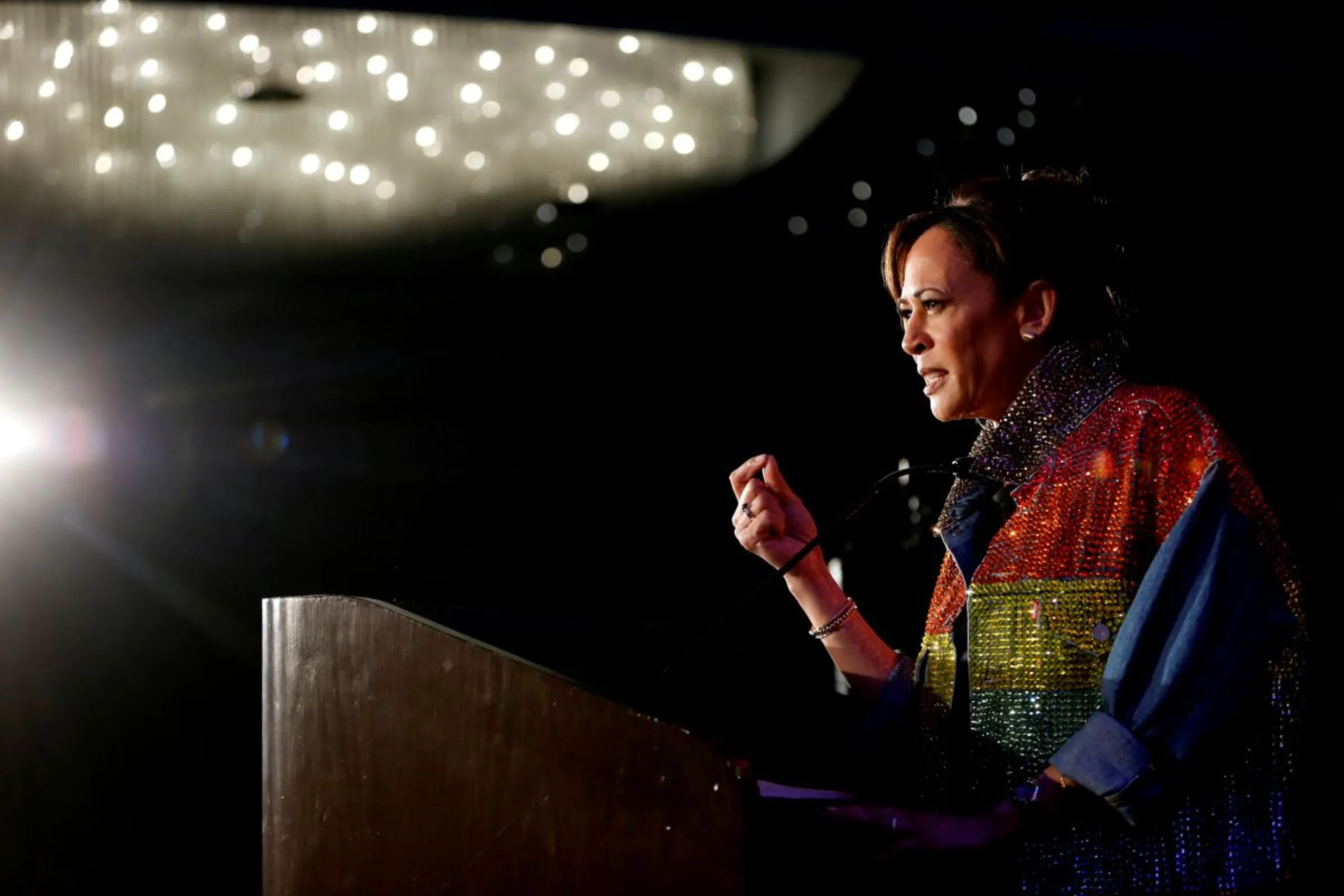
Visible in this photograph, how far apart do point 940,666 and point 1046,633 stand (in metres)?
0.21

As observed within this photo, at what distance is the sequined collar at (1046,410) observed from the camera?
4.08 ft

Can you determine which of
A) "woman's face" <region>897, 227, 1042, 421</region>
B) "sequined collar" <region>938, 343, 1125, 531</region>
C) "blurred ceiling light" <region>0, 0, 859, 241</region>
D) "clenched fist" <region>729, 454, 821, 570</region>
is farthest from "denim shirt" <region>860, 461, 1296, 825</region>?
"blurred ceiling light" <region>0, 0, 859, 241</region>

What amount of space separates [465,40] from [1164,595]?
78.2 inches

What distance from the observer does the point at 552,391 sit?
2.62m

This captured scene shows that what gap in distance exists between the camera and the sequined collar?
124 cm

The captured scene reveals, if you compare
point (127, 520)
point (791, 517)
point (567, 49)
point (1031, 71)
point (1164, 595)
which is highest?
point (567, 49)

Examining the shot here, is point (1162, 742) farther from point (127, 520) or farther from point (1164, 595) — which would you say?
point (127, 520)

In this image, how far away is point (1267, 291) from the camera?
77.5 inches

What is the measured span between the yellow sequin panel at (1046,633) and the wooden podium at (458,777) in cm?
49

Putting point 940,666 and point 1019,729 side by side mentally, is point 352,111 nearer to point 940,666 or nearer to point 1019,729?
point 940,666

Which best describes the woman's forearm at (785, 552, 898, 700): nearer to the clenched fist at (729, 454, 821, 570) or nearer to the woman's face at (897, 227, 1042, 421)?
the clenched fist at (729, 454, 821, 570)

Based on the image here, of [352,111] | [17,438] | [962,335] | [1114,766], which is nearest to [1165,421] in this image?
[962,335]

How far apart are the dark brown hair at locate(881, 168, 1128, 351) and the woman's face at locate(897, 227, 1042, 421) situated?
0.02 meters

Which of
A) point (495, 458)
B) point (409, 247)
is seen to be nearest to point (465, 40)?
point (409, 247)
